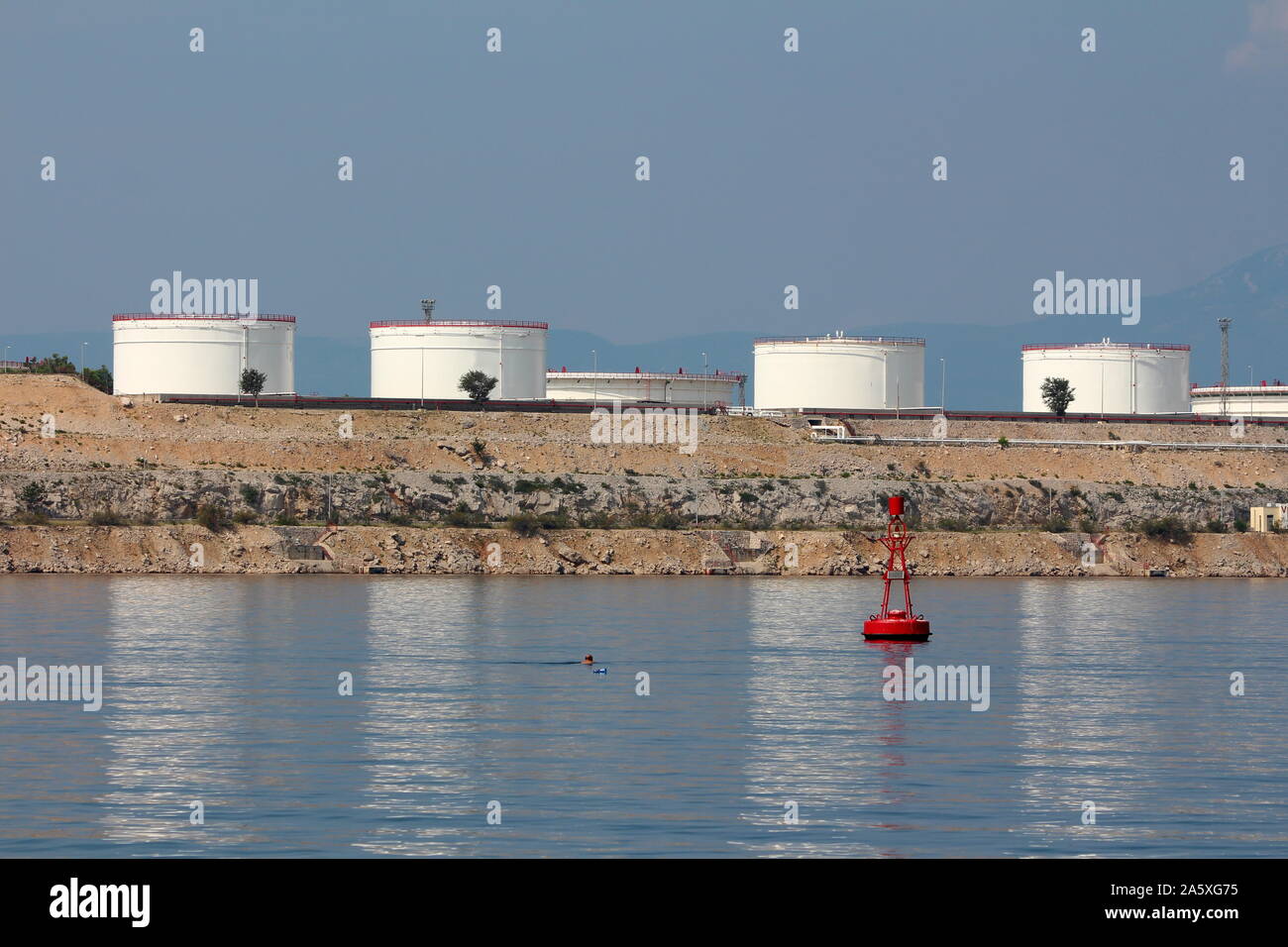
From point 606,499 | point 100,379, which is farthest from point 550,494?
point 100,379

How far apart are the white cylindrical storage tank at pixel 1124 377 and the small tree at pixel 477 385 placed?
1962 inches

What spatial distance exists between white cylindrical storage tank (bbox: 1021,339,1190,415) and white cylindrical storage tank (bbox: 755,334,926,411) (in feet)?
47.8

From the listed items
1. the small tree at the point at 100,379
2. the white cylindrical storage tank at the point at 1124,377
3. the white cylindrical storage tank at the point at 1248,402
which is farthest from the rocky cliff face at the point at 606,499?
the white cylindrical storage tank at the point at 1248,402

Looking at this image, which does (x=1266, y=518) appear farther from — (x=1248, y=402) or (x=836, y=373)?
(x=1248, y=402)

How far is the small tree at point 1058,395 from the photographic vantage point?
16188cm

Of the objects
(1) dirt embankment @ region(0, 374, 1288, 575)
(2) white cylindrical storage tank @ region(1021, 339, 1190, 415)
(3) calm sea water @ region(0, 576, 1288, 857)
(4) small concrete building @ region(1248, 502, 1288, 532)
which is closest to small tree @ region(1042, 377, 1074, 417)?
(2) white cylindrical storage tank @ region(1021, 339, 1190, 415)

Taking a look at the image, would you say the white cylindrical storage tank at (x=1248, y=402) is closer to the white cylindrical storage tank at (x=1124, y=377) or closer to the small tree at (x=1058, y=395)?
the white cylindrical storage tank at (x=1124, y=377)

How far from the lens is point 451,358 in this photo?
494ft

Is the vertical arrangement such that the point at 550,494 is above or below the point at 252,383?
below

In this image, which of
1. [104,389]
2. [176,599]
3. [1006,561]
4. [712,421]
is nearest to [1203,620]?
[1006,561]

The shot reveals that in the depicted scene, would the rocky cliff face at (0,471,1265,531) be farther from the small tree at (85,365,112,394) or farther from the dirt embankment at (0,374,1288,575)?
the small tree at (85,365,112,394)

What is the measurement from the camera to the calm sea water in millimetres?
36281

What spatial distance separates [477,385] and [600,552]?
2829cm
